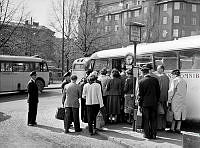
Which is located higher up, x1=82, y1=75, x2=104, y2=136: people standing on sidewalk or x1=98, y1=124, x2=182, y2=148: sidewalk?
x1=82, y1=75, x2=104, y2=136: people standing on sidewalk

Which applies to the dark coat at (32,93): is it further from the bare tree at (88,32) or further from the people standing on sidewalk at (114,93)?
the bare tree at (88,32)

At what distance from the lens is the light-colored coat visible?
8.52 m

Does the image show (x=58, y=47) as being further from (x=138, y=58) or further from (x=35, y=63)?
(x=138, y=58)

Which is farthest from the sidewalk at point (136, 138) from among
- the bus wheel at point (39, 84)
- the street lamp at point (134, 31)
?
the bus wheel at point (39, 84)

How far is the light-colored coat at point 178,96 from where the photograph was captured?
852cm

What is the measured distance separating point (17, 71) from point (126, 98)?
46.0 feet

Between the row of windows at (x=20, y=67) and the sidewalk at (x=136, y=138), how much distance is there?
1344cm

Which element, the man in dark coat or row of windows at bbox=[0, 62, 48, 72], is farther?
row of windows at bbox=[0, 62, 48, 72]

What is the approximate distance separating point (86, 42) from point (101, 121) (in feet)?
82.2

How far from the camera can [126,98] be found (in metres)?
9.51

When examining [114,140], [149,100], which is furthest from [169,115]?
[114,140]

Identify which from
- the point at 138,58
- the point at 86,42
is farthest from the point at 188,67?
the point at 86,42

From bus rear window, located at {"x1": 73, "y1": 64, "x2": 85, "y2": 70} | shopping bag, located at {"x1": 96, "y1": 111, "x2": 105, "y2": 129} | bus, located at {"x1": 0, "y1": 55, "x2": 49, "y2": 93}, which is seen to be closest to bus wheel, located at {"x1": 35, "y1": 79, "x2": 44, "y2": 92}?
bus, located at {"x1": 0, "y1": 55, "x2": 49, "y2": 93}

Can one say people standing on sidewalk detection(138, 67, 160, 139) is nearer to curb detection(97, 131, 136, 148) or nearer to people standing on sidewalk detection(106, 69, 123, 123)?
curb detection(97, 131, 136, 148)
